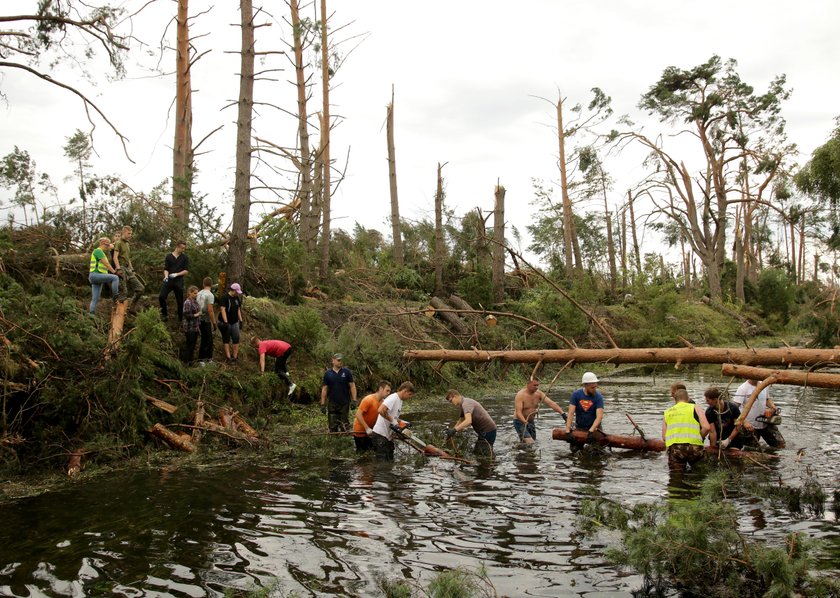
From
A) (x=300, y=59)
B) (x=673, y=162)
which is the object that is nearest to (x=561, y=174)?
(x=673, y=162)

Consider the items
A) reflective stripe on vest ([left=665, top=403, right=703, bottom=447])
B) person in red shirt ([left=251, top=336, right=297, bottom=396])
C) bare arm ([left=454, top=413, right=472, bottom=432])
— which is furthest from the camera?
person in red shirt ([left=251, top=336, right=297, bottom=396])

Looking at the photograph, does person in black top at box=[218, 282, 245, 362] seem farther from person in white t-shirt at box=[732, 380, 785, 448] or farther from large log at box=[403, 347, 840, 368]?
person in white t-shirt at box=[732, 380, 785, 448]

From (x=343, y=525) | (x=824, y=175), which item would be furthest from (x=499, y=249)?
(x=343, y=525)

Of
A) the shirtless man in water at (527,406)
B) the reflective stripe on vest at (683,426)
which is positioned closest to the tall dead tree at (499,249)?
the shirtless man in water at (527,406)

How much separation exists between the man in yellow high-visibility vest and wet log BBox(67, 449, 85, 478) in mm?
8576

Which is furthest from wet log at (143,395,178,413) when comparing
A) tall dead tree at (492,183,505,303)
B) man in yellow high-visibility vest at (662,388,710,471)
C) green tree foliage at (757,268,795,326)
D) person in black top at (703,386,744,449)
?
green tree foliage at (757,268,795,326)

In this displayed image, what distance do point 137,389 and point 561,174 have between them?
2861 centimetres

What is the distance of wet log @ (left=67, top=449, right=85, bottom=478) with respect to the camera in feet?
31.9

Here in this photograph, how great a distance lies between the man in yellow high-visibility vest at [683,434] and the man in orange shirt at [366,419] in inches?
179

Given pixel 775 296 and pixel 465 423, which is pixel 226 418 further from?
pixel 775 296

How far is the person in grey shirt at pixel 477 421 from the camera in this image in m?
11.7

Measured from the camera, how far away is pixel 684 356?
11.3 m

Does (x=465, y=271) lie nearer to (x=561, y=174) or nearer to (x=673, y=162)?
(x=561, y=174)

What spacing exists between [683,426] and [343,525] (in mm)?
5563
